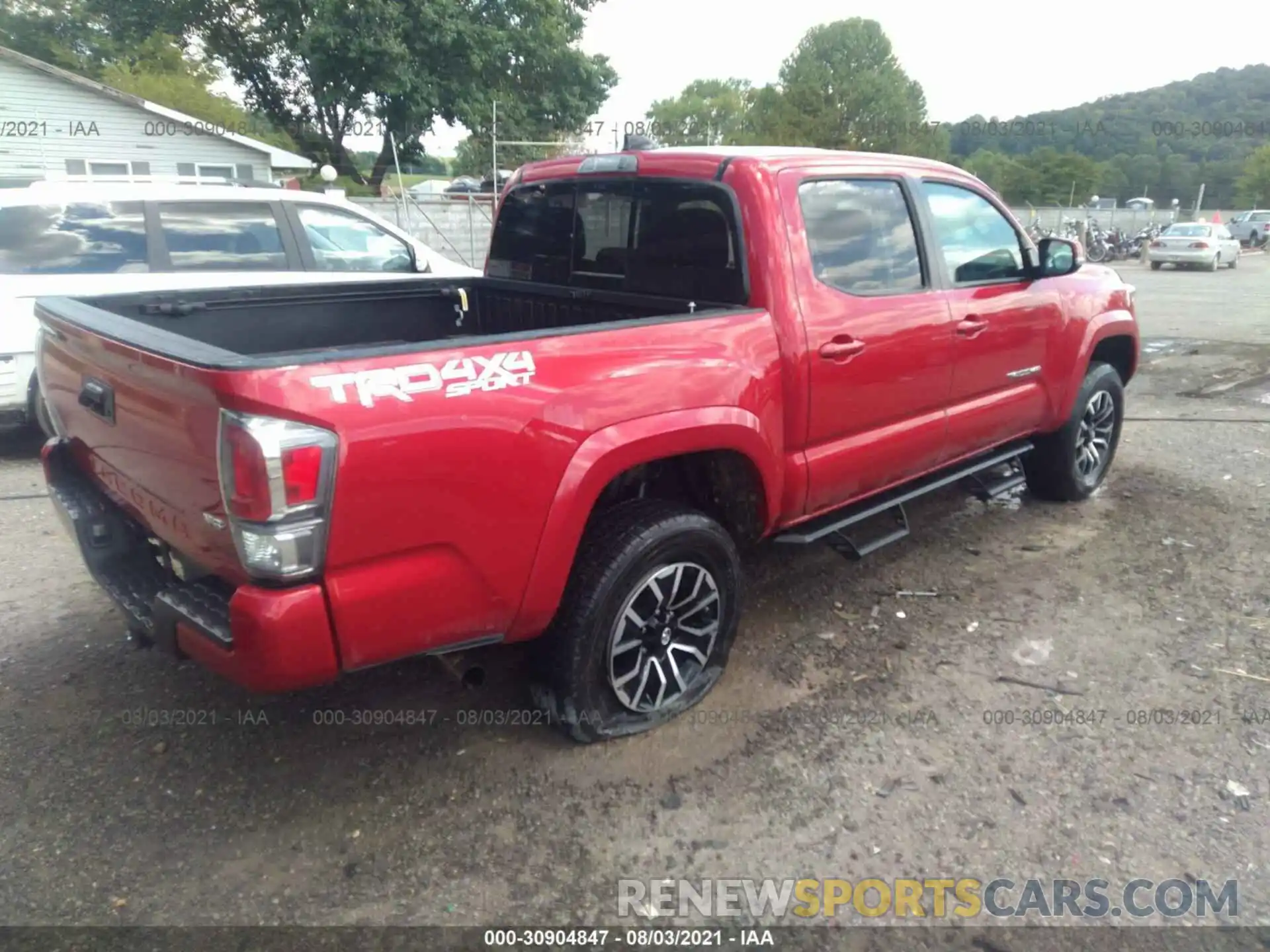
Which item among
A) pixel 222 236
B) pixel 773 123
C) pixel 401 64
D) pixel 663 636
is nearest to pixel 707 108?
pixel 773 123

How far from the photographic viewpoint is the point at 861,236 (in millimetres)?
3574

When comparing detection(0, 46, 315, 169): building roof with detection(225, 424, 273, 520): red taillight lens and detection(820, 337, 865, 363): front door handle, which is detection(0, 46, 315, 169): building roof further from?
detection(225, 424, 273, 520): red taillight lens

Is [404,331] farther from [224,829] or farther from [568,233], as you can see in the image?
[224,829]

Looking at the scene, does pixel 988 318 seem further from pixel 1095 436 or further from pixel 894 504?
pixel 1095 436

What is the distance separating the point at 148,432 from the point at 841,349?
2.30m

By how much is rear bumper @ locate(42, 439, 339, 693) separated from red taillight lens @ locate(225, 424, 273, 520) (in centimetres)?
22

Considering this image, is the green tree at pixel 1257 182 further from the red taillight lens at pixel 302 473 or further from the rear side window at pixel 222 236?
the red taillight lens at pixel 302 473

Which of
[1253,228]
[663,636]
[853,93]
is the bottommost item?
[663,636]

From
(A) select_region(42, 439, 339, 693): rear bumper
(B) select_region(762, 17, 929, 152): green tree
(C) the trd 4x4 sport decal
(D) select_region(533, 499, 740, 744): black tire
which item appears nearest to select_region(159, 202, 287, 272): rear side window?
(A) select_region(42, 439, 339, 693): rear bumper

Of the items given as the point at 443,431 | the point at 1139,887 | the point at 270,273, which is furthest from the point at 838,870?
the point at 270,273

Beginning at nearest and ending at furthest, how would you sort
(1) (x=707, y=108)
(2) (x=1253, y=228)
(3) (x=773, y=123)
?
(2) (x=1253, y=228)
(3) (x=773, y=123)
(1) (x=707, y=108)

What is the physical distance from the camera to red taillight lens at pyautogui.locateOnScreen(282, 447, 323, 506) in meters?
2.04

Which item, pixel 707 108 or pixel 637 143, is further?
pixel 707 108

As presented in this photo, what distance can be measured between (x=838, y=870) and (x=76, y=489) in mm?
2756
